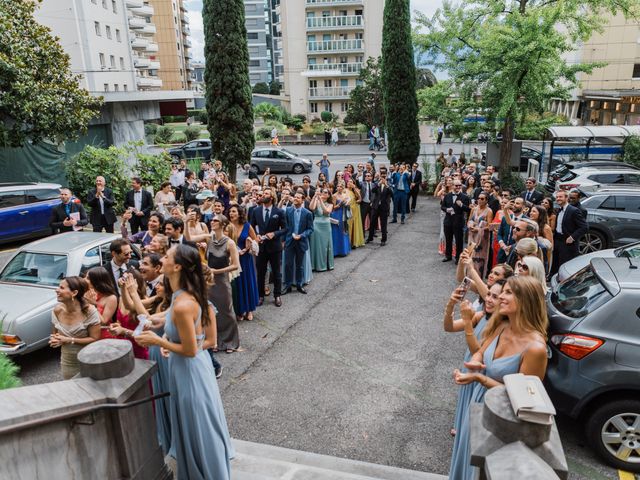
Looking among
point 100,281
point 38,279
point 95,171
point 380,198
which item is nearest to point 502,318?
point 100,281

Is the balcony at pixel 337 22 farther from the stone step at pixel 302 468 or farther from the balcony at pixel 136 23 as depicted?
the stone step at pixel 302 468

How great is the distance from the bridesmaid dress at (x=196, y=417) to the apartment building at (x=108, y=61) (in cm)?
1482

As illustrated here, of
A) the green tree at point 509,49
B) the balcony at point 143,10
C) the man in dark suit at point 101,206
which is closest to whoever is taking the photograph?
the man in dark suit at point 101,206

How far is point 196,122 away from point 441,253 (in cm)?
6110

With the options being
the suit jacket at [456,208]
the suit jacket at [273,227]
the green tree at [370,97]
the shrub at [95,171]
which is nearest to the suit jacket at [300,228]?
the suit jacket at [273,227]

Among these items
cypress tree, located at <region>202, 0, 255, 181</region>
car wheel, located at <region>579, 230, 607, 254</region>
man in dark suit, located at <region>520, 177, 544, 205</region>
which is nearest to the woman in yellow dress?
man in dark suit, located at <region>520, 177, 544, 205</region>

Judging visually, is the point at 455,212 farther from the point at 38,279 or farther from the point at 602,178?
the point at 38,279

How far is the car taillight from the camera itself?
4.56 m

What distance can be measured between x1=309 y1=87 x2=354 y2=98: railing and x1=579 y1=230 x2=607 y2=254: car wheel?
4807cm

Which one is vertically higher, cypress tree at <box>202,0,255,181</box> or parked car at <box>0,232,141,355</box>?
cypress tree at <box>202,0,255,181</box>

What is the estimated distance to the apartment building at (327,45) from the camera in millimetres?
54906

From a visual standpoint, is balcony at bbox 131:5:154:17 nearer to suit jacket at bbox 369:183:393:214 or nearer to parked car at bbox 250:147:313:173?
parked car at bbox 250:147:313:173

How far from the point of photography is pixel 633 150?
20.0 metres

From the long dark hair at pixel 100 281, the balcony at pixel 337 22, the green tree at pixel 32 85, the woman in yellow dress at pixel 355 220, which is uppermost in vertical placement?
the balcony at pixel 337 22
